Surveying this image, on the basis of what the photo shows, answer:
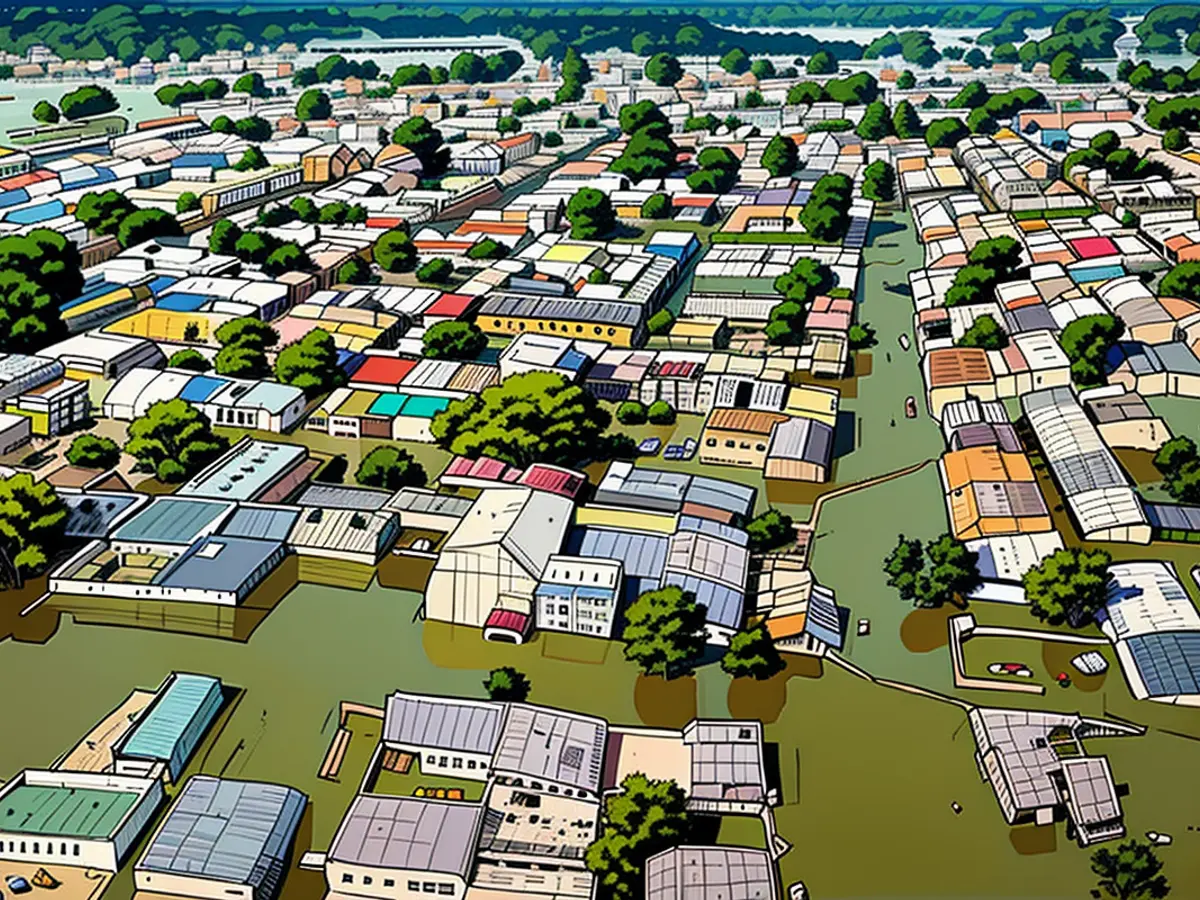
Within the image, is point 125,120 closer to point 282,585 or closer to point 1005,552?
point 282,585

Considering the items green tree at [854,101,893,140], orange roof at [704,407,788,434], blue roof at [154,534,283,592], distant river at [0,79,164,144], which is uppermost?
orange roof at [704,407,788,434]

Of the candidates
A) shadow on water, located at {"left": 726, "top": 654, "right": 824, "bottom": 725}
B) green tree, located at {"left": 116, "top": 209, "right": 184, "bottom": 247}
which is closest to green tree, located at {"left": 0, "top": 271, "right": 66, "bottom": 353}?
green tree, located at {"left": 116, "top": 209, "right": 184, "bottom": 247}

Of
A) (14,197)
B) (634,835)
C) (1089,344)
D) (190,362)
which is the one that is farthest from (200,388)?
(14,197)

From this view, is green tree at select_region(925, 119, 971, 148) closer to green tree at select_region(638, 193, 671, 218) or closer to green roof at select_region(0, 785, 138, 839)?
green tree at select_region(638, 193, 671, 218)

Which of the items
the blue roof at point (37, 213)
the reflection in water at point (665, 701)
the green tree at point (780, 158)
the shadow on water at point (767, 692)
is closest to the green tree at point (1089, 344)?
the shadow on water at point (767, 692)

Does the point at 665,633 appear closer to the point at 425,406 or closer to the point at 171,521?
the point at 171,521

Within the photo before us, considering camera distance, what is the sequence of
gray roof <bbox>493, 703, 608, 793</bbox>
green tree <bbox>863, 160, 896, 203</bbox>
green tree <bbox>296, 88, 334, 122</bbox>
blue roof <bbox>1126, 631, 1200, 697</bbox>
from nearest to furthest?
1. gray roof <bbox>493, 703, 608, 793</bbox>
2. blue roof <bbox>1126, 631, 1200, 697</bbox>
3. green tree <bbox>863, 160, 896, 203</bbox>
4. green tree <bbox>296, 88, 334, 122</bbox>
